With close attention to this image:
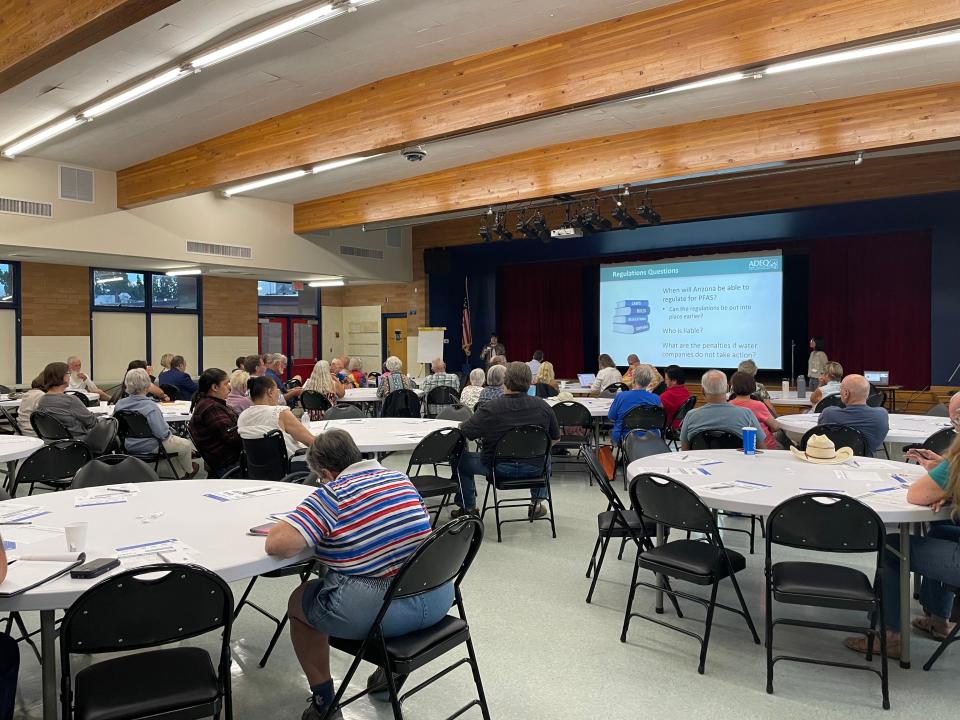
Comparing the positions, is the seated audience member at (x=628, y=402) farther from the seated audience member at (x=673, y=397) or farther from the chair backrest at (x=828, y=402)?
the chair backrest at (x=828, y=402)

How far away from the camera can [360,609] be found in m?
2.34

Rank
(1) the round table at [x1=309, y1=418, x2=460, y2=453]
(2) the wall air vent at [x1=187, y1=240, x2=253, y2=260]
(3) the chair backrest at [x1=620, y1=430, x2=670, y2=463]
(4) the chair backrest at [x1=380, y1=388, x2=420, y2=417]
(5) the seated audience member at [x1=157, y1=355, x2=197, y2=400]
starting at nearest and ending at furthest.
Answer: (3) the chair backrest at [x1=620, y1=430, x2=670, y2=463] < (1) the round table at [x1=309, y1=418, x2=460, y2=453] < (4) the chair backrest at [x1=380, y1=388, x2=420, y2=417] < (5) the seated audience member at [x1=157, y1=355, x2=197, y2=400] < (2) the wall air vent at [x1=187, y1=240, x2=253, y2=260]

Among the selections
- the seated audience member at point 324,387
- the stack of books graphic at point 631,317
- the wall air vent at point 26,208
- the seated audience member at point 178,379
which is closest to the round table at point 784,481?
the seated audience member at point 324,387

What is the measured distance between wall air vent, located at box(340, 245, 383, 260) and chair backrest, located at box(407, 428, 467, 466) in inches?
372

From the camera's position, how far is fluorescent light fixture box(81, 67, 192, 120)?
6.02m

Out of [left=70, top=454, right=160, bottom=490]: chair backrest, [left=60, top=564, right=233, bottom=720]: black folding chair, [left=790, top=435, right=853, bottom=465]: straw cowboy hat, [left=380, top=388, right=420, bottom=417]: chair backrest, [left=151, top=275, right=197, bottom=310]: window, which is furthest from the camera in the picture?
[left=151, top=275, right=197, bottom=310]: window

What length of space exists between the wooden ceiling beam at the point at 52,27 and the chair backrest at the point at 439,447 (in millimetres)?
2975

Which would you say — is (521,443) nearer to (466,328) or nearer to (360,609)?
(360,609)

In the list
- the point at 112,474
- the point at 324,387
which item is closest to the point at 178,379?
the point at 324,387

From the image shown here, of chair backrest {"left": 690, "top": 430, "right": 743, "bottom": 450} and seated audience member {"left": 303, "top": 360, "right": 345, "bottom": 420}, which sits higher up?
seated audience member {"left": 303, "top": 360, "right": 345, "bottom": 420}

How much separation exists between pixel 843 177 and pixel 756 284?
2115mm

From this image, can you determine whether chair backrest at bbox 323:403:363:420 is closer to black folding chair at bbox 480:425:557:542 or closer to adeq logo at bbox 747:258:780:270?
black folding chair at bbox 480:425:557:542

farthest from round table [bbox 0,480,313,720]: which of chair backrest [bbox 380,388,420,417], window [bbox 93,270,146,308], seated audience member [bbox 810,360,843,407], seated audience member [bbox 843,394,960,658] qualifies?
window [bbox 93,270,146,308]

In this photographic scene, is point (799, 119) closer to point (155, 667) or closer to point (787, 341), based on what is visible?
point (787, 341)
